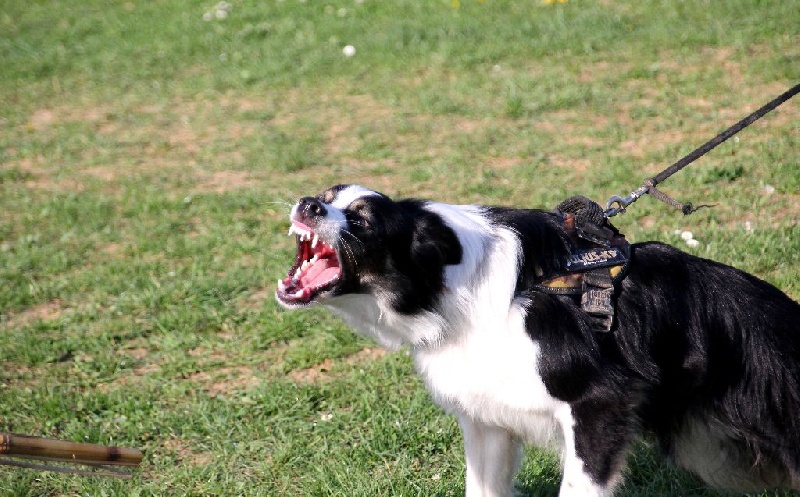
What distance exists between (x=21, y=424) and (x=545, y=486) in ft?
7.74

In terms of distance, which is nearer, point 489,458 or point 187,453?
point 489,458

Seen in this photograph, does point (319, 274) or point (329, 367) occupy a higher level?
point (319, 274)

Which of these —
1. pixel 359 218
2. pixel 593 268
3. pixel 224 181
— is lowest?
pixel 224 181

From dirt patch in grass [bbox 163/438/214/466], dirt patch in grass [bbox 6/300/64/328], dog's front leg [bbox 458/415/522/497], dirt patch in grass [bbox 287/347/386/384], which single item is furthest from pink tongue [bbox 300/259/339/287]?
dirt patch in grass [bbox 6/300/64/328]

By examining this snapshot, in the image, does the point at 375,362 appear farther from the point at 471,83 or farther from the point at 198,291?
the point at 471,83

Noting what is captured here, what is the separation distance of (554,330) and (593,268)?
0.81 ft

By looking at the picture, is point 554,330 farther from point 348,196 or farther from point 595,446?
point 348,196

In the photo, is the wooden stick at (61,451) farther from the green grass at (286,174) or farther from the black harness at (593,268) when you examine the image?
the green grass at (286,174)

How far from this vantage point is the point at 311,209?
288 cm

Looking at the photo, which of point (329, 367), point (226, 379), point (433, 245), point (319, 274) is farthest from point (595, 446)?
point (226, 379)

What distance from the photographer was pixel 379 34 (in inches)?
360

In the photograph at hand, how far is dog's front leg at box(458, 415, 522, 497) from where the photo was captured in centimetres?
340

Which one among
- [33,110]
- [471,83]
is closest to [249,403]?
[471,83]

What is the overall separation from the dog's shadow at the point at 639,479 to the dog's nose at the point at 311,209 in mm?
1442
